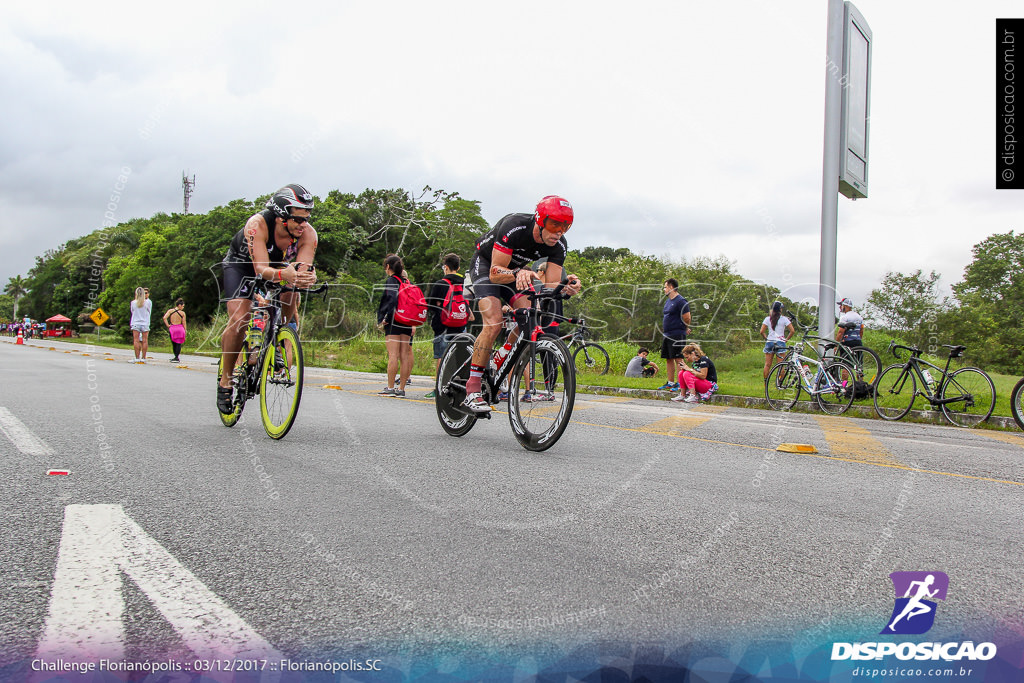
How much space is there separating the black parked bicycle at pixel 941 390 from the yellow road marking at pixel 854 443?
1.80m

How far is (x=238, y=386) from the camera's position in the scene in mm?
6395

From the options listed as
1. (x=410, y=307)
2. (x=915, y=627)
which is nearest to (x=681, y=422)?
(x=410, y=307)

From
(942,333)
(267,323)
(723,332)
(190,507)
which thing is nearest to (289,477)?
(190,507)

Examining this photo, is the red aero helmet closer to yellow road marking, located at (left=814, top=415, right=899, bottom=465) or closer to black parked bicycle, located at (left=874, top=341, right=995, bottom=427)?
yellow road marking, located at (left=814, top=415, right=899, bottom=465)

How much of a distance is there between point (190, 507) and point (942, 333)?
27701 mm

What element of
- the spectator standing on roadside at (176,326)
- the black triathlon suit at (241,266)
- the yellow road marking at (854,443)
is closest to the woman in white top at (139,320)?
the spectator standing on roadside at (176,326)

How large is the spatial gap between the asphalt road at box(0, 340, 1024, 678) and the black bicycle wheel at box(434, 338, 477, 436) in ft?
0.71

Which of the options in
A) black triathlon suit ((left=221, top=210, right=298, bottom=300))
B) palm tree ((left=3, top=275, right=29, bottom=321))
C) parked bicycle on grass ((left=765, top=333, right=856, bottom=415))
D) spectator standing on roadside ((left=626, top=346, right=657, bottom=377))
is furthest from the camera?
palm tree ((left=3, top=275, right=29, bottom=321))

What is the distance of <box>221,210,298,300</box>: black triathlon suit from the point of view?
20.2ft

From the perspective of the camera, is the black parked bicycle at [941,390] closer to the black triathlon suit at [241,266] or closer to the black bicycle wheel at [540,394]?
the black bicycle wheel at [540,394]

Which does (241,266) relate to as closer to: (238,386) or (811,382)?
(238,386)

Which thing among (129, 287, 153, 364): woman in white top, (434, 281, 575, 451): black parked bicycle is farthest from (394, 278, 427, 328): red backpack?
(129, 287, 153, 364): woman in white top

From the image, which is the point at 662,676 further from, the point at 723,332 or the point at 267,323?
the point at 723,332

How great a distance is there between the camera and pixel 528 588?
2.55 metres
